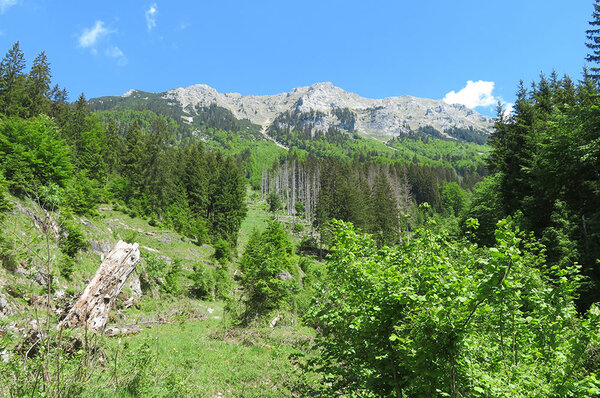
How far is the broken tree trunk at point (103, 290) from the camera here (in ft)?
25.9

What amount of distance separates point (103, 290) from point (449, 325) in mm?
9116

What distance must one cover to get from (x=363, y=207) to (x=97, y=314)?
5062 centimetres

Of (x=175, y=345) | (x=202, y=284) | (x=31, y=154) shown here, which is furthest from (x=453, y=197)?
(x=31, y=154)

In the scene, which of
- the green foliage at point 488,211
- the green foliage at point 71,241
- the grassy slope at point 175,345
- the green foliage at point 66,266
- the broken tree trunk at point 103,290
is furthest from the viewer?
the green foliage at point 488,211

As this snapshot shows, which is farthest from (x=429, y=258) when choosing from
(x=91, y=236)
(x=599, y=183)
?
(x=91, y=236)

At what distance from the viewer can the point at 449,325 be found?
9.16ft

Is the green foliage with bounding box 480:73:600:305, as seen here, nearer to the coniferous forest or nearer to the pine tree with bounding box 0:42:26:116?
the coniferous forest

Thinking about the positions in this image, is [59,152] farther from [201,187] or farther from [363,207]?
[363,207]

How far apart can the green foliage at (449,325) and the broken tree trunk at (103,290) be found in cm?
628

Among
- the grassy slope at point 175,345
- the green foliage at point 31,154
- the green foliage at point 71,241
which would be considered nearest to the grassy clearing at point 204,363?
the grassy slope at point 175,345

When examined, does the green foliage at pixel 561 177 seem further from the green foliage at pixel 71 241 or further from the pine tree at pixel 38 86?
the pine tree at pixel 38 86

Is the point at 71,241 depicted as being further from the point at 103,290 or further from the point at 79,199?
the point at 103,290

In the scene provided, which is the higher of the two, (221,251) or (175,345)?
(175,345)

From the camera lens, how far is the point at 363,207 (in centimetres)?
5528
